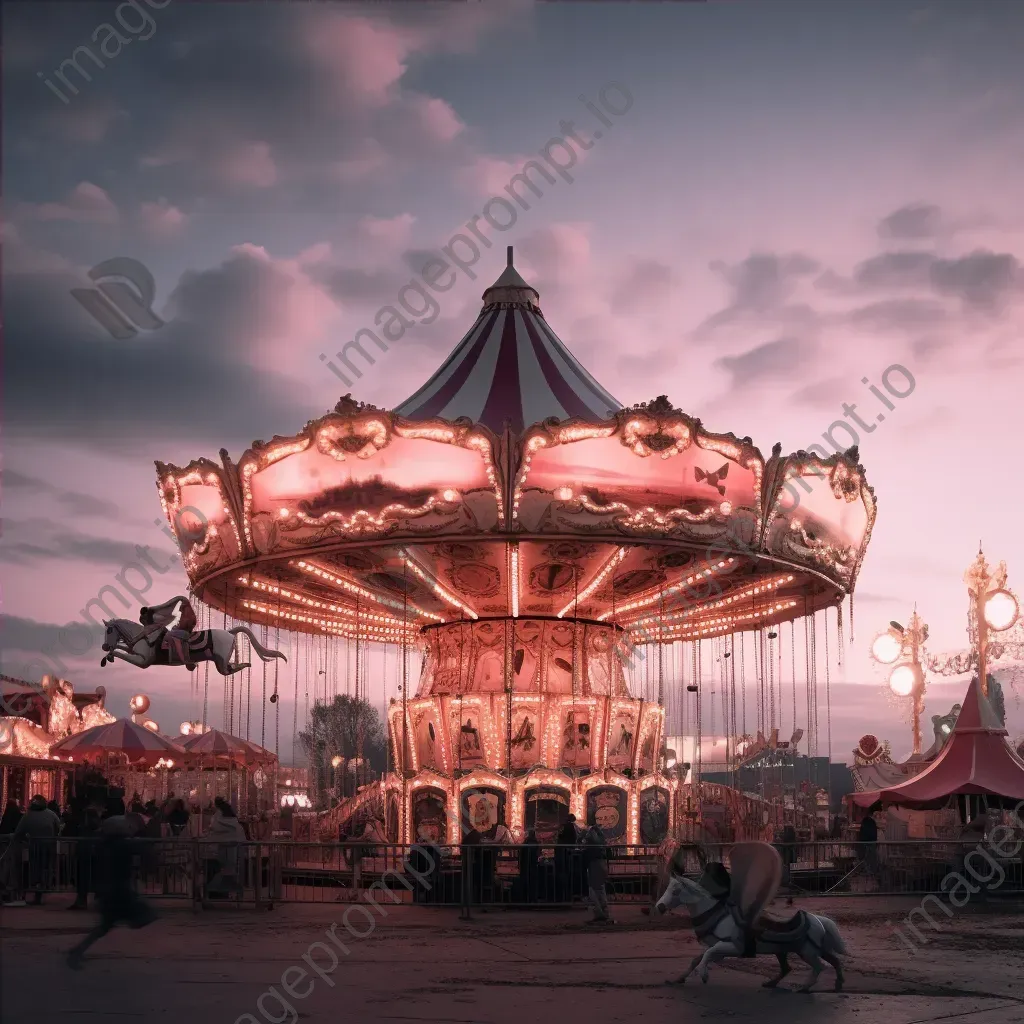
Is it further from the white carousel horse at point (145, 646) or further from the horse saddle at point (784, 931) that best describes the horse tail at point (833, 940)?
the white carousel horse at point (145, 646)

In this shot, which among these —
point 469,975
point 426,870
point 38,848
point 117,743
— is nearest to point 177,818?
point 38,848

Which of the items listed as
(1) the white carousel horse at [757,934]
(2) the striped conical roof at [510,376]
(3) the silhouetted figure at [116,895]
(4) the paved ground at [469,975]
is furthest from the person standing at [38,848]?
(1) the white carousel horse at [757,934]

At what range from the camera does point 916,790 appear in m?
18.7

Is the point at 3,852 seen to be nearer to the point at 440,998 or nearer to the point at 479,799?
the point at 479,799

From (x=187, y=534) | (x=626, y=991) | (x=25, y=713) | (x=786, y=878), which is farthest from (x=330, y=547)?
(x=25, y=713)

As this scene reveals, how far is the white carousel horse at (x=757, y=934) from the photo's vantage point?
8867mm

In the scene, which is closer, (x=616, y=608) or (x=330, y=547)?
(x=330, y=547)

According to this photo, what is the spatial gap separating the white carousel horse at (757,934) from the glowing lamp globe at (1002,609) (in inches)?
541

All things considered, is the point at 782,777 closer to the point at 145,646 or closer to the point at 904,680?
the point at 904,680

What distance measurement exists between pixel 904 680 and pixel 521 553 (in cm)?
991

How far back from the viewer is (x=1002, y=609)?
70.8 feet

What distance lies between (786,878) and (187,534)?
9196 mm

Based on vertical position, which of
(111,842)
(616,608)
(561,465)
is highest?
(561,465)

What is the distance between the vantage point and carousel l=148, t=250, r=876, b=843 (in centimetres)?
1638
